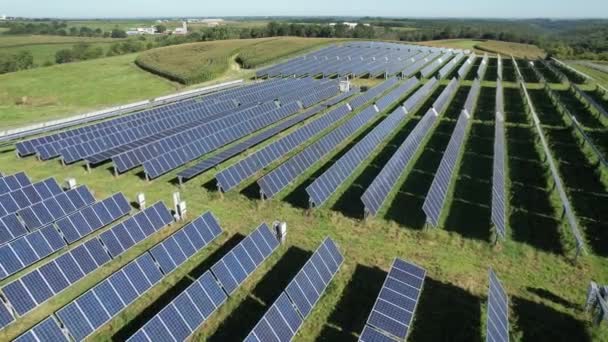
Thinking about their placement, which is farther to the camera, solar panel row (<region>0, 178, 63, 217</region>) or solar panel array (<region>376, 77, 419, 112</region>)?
solar panel array (<region>376, 77, 419, 112</region>)

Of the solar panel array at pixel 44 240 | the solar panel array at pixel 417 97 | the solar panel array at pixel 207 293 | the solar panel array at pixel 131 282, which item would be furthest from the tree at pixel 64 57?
the solar panel array at pixel 207 293

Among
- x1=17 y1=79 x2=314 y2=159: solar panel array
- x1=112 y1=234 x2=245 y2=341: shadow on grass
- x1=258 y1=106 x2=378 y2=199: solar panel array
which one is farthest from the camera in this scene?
x1=17 y1=79 x2=314 y2=159: solar panel array

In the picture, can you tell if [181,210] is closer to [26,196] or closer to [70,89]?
[26,196]

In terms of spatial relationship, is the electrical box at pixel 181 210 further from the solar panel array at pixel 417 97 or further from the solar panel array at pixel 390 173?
the solar panel array at pixel 417 97

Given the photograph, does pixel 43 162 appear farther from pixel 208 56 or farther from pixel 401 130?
pixel 208 56

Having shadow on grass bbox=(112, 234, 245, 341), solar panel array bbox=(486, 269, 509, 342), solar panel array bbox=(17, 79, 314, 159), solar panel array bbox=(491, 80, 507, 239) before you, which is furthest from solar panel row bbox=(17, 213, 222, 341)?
solar panel array bbox=(17, 79, 314, 159)

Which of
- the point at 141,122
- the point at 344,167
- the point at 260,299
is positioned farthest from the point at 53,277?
the point at 141,122

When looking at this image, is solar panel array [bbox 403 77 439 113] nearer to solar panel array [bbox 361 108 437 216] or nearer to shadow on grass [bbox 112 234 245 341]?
solar panel array [bbox 361 108 437 216]

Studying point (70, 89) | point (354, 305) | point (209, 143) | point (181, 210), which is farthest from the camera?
point (70, 89)

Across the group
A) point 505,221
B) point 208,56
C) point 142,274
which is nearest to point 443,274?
point 505,221
